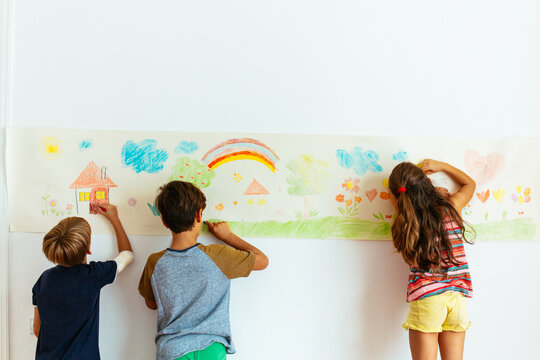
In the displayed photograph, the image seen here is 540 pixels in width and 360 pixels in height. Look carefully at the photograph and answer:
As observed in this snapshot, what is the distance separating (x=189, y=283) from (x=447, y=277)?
1.02m

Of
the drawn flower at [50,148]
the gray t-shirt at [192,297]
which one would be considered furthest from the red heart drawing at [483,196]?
the drawn flower at [50,148]

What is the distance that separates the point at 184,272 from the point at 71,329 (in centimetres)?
46

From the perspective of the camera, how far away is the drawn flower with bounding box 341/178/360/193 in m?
1.65

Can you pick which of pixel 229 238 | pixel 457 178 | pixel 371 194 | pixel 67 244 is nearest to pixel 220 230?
pixel 229 238

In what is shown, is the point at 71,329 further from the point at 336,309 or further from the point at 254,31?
the point at 254,31

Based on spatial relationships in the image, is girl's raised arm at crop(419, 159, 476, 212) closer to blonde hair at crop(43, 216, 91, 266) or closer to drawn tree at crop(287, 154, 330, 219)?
drawn tree at crop(287, 154, 330, 219)

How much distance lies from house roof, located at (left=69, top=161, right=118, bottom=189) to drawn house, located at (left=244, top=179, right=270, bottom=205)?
581 mm

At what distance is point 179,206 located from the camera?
1.39m

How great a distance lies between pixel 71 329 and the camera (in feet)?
4.47

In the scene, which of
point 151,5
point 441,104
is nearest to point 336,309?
point 441,104

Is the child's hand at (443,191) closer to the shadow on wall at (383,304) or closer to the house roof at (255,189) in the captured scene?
the shadow on wall at (383,304)

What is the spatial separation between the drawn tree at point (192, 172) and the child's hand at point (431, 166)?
0.92m

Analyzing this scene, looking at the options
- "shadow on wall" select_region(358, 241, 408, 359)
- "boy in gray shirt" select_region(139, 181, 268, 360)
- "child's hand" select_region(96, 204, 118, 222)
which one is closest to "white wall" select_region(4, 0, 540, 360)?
"shadow on wall" select_region(358, 241, 408, 359)

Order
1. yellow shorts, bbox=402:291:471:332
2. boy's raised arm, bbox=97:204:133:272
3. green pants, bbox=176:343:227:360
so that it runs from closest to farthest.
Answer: green pants, bbox=176:343:227:360 < yellow shorts, bbox=402:291:471:332 < boy's raised arm, bbox=97:204:133:272
